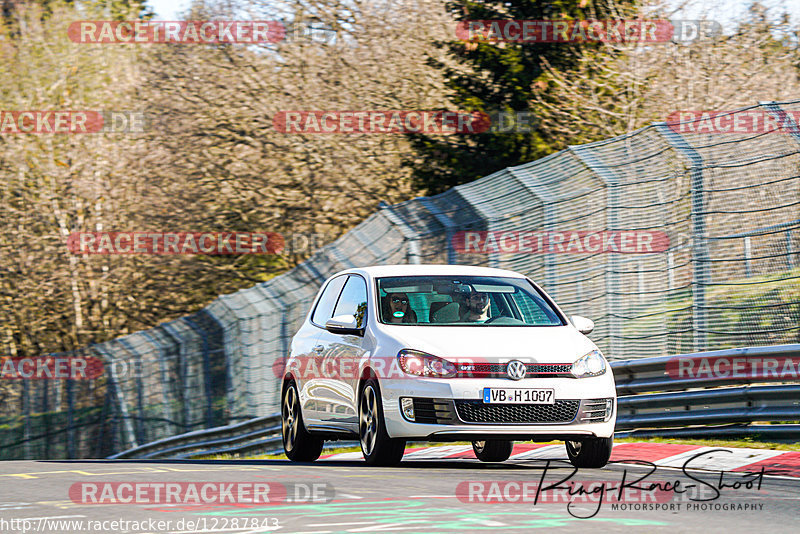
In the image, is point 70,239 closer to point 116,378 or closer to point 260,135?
point 260,135

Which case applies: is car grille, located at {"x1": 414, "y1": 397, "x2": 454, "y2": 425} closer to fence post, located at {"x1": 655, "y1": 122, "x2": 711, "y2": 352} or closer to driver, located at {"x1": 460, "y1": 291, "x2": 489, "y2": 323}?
driver, located at {"x1": 460, "y1": 291, "x2": 489, "y2": 323}

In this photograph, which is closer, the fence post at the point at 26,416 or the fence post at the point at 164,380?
the fence post at the point at 164,380

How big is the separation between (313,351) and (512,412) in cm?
260

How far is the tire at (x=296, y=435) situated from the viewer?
11836mm

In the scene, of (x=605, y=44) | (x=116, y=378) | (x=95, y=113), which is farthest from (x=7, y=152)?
(x=605, y=44)

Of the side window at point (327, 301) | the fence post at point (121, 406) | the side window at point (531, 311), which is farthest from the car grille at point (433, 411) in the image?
the fence post at point (121, 406)

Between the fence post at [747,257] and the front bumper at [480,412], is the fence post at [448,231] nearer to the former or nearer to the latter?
the fence post at [747,257]

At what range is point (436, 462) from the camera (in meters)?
11.1

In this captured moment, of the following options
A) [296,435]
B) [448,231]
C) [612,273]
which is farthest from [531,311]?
[448,231]

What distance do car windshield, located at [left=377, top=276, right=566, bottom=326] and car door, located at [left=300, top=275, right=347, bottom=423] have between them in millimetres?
965

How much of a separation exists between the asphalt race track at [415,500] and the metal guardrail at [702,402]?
2.40ft

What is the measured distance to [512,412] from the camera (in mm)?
9406

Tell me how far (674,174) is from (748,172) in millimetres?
919

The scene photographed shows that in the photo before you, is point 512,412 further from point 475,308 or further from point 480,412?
point 475,308
